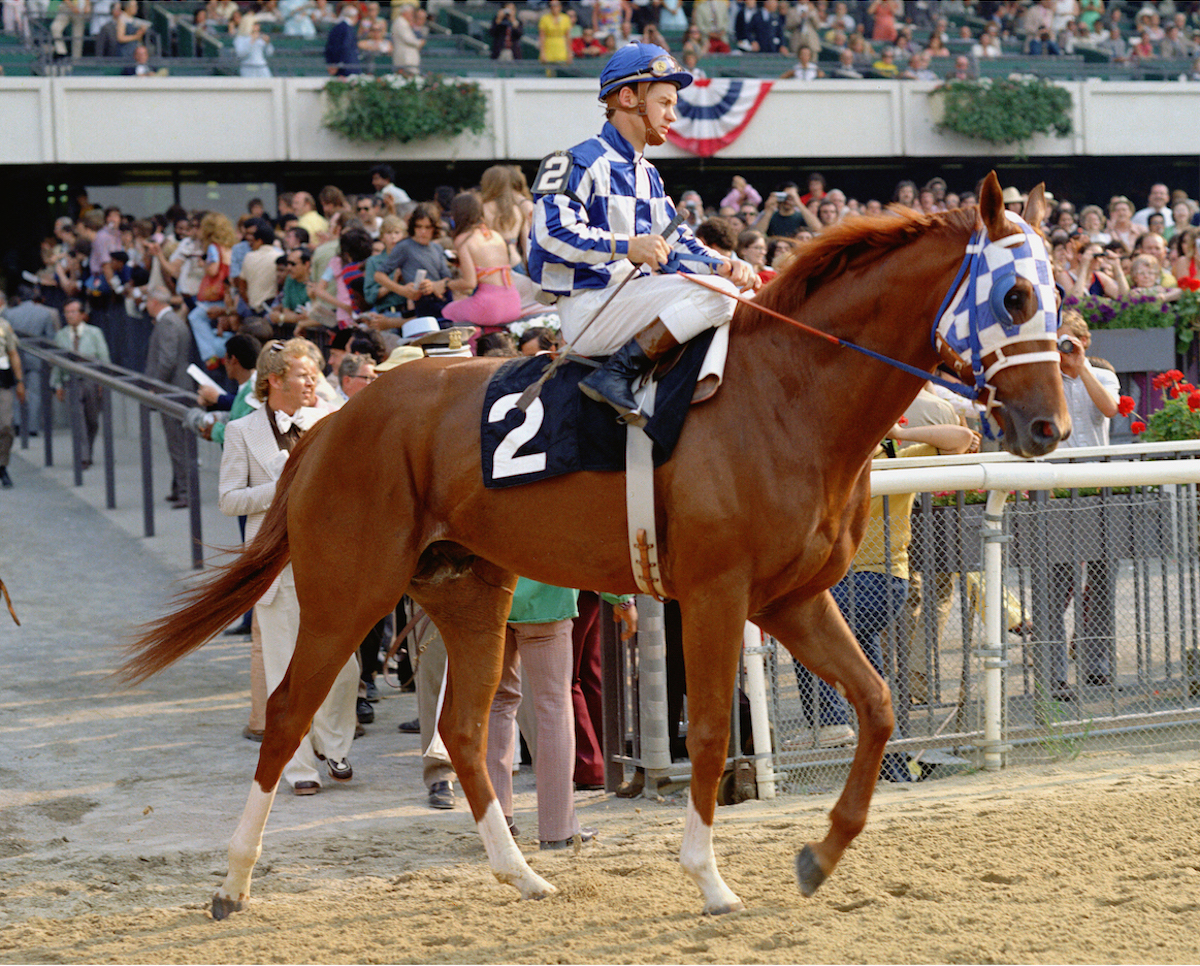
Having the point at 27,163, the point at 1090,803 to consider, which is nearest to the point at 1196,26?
the point at 27,163

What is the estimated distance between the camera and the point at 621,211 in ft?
13.9

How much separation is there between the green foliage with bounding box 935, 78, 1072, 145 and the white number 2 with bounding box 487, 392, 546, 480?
1914cm

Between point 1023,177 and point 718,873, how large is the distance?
880 inches

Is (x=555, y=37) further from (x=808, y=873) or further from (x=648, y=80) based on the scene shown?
(x=808, y=873)

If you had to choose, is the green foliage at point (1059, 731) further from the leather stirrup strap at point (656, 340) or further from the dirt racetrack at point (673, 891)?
the leather stirrup strap at point (656, 340)

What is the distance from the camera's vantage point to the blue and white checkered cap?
4.24 metres

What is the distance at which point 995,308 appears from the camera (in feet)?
11.7

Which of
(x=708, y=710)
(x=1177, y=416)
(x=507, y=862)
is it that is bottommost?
(x=507, y=862)

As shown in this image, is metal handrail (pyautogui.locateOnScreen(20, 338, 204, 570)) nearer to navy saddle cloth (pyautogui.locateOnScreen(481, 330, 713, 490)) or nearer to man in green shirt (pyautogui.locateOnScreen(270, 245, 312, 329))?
man in green shirt (pyautogui.locateOnScreen(270, 245, 312, 329))

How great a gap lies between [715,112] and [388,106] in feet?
16.4

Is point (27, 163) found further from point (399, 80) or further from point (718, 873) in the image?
point (718, 873)

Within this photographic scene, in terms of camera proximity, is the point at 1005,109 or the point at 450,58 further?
the point at 1005,109

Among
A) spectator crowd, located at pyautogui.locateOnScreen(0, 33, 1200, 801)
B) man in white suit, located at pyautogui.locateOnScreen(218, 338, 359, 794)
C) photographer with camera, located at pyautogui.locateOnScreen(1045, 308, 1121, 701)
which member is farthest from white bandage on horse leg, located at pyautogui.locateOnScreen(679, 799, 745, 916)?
photographer with camera, located at pyautogui.locateOnScreen(1045, 308, 1121, 701)

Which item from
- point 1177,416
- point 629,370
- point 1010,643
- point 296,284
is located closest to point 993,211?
point 629,370
